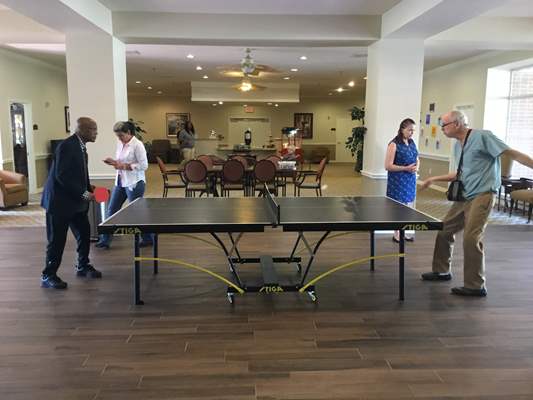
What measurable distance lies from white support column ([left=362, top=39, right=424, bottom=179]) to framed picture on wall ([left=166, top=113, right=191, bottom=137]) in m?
13.9

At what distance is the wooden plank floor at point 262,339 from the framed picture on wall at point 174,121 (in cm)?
1497

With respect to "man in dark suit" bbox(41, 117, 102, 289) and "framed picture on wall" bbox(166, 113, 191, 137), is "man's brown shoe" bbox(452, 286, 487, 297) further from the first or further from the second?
"framed picture on wall" bbox(166, 113, 191, 137)

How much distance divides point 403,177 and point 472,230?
1630 millimetres

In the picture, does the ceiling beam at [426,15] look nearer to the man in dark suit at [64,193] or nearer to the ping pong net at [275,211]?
the ping pong net at [275,211]

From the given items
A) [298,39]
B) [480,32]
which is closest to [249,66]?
[298,39]

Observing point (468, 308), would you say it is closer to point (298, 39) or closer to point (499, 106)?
point (298, 39)

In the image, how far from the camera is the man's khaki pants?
3592 millimetres

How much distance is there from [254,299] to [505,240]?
12.2ft

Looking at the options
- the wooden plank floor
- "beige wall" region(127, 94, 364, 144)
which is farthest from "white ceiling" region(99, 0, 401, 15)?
"beige wall" region(127, 94, 364, 144)

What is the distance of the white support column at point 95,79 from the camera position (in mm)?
5633

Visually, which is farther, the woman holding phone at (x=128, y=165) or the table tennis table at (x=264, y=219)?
the woman holding phone at (x=128, y=165)

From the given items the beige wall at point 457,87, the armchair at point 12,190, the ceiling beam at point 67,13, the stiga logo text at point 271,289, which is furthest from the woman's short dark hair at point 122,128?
the beige wall at point 457,87

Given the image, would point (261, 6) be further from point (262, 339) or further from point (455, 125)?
point (262, 339)

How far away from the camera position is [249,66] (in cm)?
766
